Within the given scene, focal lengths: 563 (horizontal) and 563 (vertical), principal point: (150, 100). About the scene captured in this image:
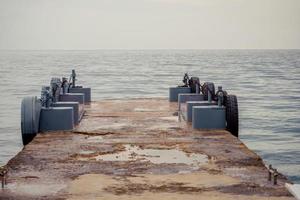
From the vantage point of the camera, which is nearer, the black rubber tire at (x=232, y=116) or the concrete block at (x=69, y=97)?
the black rubber tire at (x=232, y=116)

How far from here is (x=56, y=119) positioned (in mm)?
19203

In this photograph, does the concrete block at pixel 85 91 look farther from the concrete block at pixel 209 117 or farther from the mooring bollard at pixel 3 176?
the mooring bollard at pixel 3 176

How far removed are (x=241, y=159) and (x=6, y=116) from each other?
4105 cm

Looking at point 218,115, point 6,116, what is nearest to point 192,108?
point 218,115

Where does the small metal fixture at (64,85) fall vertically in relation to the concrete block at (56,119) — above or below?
above

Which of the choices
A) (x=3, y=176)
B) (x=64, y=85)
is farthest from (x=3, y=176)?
(x=64, y=85)

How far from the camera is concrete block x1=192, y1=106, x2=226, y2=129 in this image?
19281mm

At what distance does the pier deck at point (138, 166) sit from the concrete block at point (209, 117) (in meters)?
0.59

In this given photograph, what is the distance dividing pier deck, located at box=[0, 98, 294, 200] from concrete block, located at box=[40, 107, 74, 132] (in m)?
0.43

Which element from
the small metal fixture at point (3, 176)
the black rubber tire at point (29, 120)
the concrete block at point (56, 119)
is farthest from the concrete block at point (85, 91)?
the small metal fixture at point (3, 176)

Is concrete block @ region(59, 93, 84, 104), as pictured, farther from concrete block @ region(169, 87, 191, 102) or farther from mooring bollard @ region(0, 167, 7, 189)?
mooring bollard @ region(0, 167, 7, 189)

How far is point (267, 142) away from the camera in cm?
3575

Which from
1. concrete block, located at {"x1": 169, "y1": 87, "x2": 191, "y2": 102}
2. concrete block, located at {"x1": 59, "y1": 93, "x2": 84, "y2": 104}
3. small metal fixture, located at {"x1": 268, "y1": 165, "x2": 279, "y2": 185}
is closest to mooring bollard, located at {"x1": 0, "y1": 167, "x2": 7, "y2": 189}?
small metal fixture, located at {"x1": 268, "y1": 165, "x2": 279, "y2": 185}

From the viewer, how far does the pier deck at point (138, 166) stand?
11203 mm
